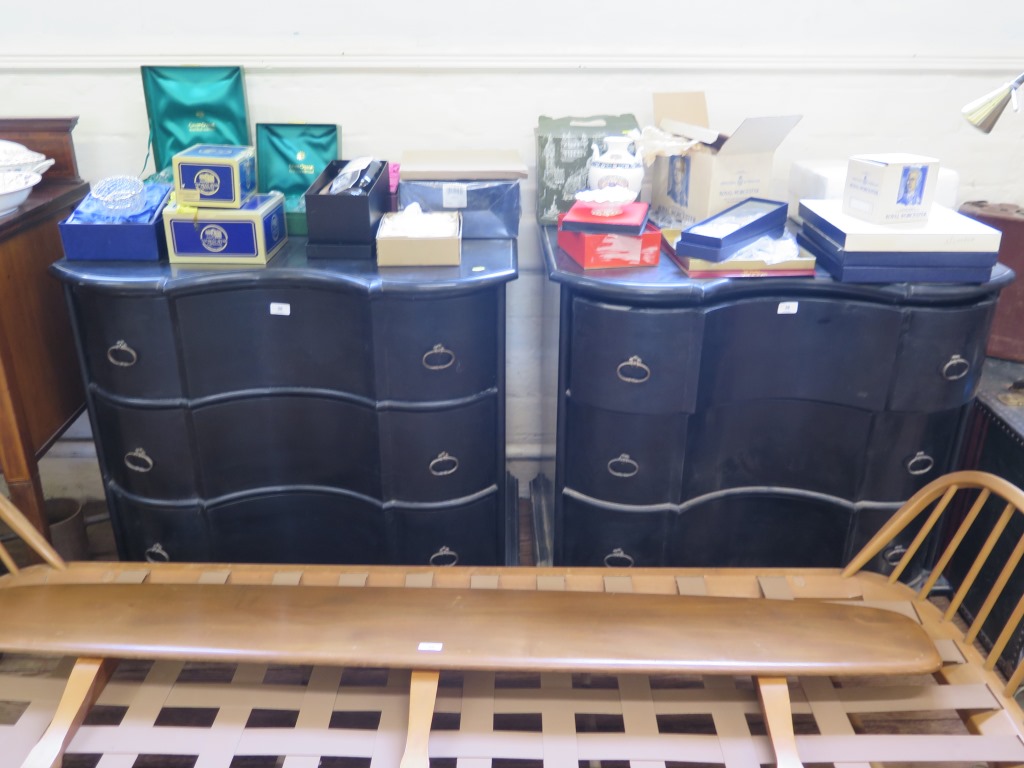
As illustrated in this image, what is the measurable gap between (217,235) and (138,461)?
1.90ft

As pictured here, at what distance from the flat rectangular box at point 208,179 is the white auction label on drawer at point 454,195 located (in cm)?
47

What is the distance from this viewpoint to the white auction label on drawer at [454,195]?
80.7 inches

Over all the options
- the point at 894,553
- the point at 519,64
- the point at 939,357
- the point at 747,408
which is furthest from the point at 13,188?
the point at 894,553

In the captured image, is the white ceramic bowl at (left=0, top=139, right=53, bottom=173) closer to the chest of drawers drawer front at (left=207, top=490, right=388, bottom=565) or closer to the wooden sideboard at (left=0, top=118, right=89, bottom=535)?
the wooden sideboard at (left=0, top=118, right=89, bottom=535)

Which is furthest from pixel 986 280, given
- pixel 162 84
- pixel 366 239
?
pixel 162 84

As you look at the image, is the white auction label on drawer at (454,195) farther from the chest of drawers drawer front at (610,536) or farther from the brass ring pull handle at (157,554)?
the brass ring pull handle at (157,554)

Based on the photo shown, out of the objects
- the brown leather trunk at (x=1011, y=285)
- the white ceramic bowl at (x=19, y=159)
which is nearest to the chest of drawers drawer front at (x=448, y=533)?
the white ceramic bowl at (x=19, y=159)

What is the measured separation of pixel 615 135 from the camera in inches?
82.7

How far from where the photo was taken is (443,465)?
2031 millimetres

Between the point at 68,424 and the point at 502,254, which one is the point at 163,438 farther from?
the point at 502,254

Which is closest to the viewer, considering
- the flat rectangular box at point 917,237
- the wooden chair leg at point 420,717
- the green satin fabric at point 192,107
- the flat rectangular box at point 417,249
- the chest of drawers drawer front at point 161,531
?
the wooden chair leg at point 420,717

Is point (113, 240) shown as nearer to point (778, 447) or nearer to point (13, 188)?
point (13, 188)

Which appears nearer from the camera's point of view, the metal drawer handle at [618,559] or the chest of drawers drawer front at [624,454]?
the chest of drawers drawer front at [624,454]

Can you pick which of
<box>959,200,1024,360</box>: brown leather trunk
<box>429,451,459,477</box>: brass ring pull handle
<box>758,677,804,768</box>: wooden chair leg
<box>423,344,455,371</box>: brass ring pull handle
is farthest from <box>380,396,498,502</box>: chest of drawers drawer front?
→ <box>959,200,1024,360</box>: brown leather trunk
